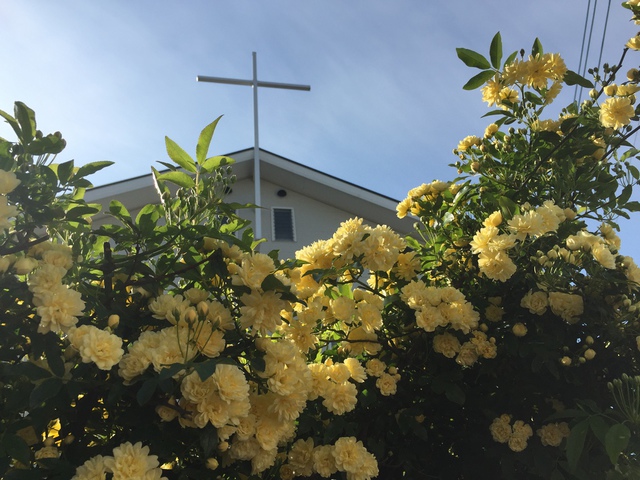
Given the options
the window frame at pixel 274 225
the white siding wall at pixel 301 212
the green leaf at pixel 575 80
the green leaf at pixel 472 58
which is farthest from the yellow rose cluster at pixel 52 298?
the white siding wall at pixel 301 212

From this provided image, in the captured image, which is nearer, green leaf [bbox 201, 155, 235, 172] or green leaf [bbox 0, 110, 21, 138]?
green leaf [bbox 0, 110, 21, 138]

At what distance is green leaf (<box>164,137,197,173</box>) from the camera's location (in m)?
1.69

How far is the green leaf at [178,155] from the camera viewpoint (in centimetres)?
169

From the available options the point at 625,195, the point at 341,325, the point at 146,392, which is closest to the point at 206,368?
the point at 146,392

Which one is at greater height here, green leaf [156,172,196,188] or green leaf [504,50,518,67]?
green leaf [504,50,518,67]

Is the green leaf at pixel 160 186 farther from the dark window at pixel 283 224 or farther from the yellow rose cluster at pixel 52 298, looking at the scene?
the dark window at pixel 283 224

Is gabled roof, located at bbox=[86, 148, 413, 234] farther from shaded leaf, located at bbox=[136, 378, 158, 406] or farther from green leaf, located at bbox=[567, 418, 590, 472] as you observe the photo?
shaded leaf, located at bbox=[136, 378, 158, 406]

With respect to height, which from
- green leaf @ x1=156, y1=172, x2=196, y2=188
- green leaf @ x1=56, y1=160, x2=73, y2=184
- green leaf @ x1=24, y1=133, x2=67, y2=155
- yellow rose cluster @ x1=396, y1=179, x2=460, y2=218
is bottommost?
green leaf @ x1=56, y1=160, x2=73, y2=184

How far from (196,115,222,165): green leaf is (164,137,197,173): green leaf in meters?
0.03

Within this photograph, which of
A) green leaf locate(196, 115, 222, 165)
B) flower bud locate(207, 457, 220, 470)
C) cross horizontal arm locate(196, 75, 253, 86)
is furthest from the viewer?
cross horizontal arm locate(196, 75, 253, 86)

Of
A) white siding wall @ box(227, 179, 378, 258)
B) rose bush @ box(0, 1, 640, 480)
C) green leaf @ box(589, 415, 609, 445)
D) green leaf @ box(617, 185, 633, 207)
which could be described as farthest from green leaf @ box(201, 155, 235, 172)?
white siding wall @ box(227, 179, 378, 258)

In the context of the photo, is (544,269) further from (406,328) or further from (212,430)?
(212,430)

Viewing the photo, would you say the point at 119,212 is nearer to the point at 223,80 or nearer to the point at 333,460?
the point at 333,460

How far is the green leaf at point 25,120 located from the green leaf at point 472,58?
53.1 inches
